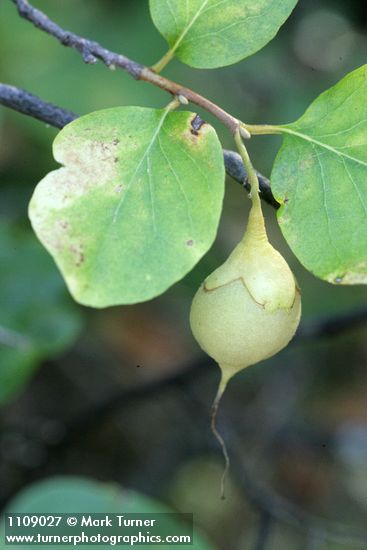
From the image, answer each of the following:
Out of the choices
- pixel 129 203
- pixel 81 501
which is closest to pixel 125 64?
pixel 129 203

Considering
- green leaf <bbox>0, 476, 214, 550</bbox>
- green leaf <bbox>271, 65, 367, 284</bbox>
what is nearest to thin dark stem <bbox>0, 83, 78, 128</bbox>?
green leaf <bbox>271, 65, 367, 284</bbox>

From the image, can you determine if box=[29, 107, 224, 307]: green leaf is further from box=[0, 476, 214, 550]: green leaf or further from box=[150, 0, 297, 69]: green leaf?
box=[0, 476, 214, 550]: green leaf

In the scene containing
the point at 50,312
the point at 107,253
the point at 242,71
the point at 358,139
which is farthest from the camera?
the point at 242,71

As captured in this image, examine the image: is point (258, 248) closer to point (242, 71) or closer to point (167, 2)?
point (167, 2)

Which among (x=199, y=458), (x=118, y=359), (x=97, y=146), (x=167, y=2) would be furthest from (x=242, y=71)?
(x=97, y=146)

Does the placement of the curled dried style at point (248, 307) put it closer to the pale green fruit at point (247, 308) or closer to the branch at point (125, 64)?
the pale green fruit at point (247, 308)

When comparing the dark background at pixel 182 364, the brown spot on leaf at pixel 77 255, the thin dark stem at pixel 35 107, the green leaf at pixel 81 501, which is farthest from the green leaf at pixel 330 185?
the dark background at pixel 182 364
